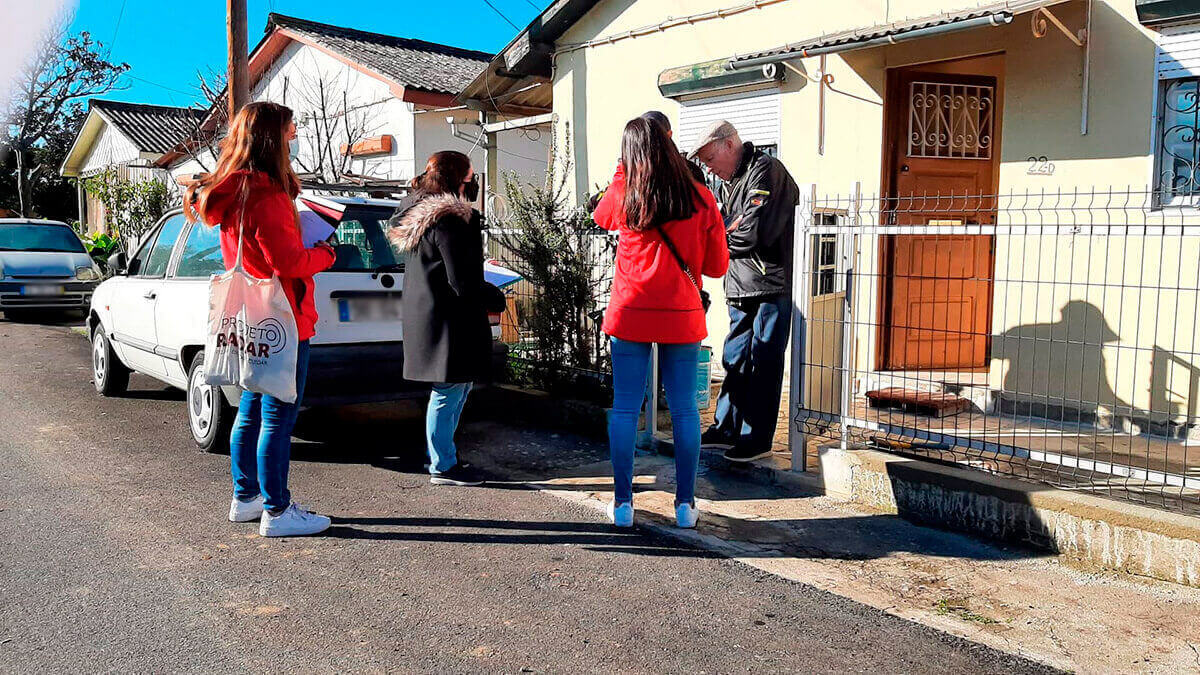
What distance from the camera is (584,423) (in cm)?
672

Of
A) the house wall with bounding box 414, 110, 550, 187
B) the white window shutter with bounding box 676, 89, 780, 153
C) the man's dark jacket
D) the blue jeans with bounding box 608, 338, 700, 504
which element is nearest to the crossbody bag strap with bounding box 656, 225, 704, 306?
the blue jeans with bounding box 608, 338, 700, 504

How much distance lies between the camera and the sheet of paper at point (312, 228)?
450cm

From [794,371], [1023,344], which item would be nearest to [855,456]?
[794,371]

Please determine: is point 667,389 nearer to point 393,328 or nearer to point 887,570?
point 887,570

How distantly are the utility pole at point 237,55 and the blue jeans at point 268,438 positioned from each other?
22.7 ft

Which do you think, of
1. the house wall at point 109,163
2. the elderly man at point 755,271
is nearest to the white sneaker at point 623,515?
the elderly man at point 755,271

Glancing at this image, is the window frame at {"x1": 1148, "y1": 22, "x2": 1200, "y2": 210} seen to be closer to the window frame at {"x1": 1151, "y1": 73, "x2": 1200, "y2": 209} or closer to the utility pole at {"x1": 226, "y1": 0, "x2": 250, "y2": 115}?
the window frame at {"x1": 1151, "y1": 73, "x2": 1200, "y2": 209}

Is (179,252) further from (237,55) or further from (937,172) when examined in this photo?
(937,172)

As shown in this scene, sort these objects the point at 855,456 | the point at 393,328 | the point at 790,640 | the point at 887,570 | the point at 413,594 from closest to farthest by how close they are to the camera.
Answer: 1. the point at 790,640
2. the point at 413,594
3. the point at 887,570
4. the point at 855,456
5. the point at 393,328

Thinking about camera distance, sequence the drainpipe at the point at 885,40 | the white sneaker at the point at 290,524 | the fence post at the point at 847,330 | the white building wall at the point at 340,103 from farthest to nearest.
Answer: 1. the white building wall at the point at 340,103
2. the drainpipe at the point at 885,40
3. the fence post at the point at 847,330
4. the white sneaker at the point at 290,524

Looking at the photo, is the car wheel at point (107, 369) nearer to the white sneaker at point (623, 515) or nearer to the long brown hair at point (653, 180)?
the white sneaker at point (623, 515)

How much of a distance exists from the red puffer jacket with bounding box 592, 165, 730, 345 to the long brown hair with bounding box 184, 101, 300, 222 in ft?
4.88

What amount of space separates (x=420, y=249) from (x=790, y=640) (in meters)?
2.84

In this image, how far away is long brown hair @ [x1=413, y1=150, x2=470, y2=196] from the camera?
533 cm
